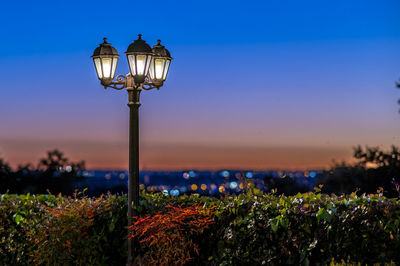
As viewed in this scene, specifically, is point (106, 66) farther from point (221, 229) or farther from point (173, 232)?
point (221, 229)

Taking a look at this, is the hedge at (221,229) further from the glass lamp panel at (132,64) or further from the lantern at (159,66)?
the glass lamp panel at (132,64)

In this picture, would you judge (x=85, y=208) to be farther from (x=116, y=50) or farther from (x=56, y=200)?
(x=116, y=50)

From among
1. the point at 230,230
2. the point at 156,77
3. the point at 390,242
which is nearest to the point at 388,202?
the point at 390,242

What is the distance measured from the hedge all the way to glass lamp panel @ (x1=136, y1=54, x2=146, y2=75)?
2169mm

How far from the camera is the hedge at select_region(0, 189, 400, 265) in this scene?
7.70 metres

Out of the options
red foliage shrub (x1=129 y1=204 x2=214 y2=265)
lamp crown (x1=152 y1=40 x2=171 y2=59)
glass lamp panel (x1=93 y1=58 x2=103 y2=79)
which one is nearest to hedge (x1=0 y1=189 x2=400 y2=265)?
red foliage shrub (x1=129 y1=204 x2=214 y2=265)

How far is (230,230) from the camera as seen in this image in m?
8.34

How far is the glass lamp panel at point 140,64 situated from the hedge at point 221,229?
2.17 m

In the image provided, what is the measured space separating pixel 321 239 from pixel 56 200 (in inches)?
205

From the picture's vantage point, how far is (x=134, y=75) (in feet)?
28.4

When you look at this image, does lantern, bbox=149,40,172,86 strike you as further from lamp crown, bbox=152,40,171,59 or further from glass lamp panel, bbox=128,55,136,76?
glass lamp panel, bbox=128,55,136,76

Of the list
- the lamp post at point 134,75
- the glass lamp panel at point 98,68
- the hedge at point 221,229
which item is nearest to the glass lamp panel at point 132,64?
the lamp post at point 134,75

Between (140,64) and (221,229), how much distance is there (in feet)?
9.36

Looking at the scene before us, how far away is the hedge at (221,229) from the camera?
25.3 feet
